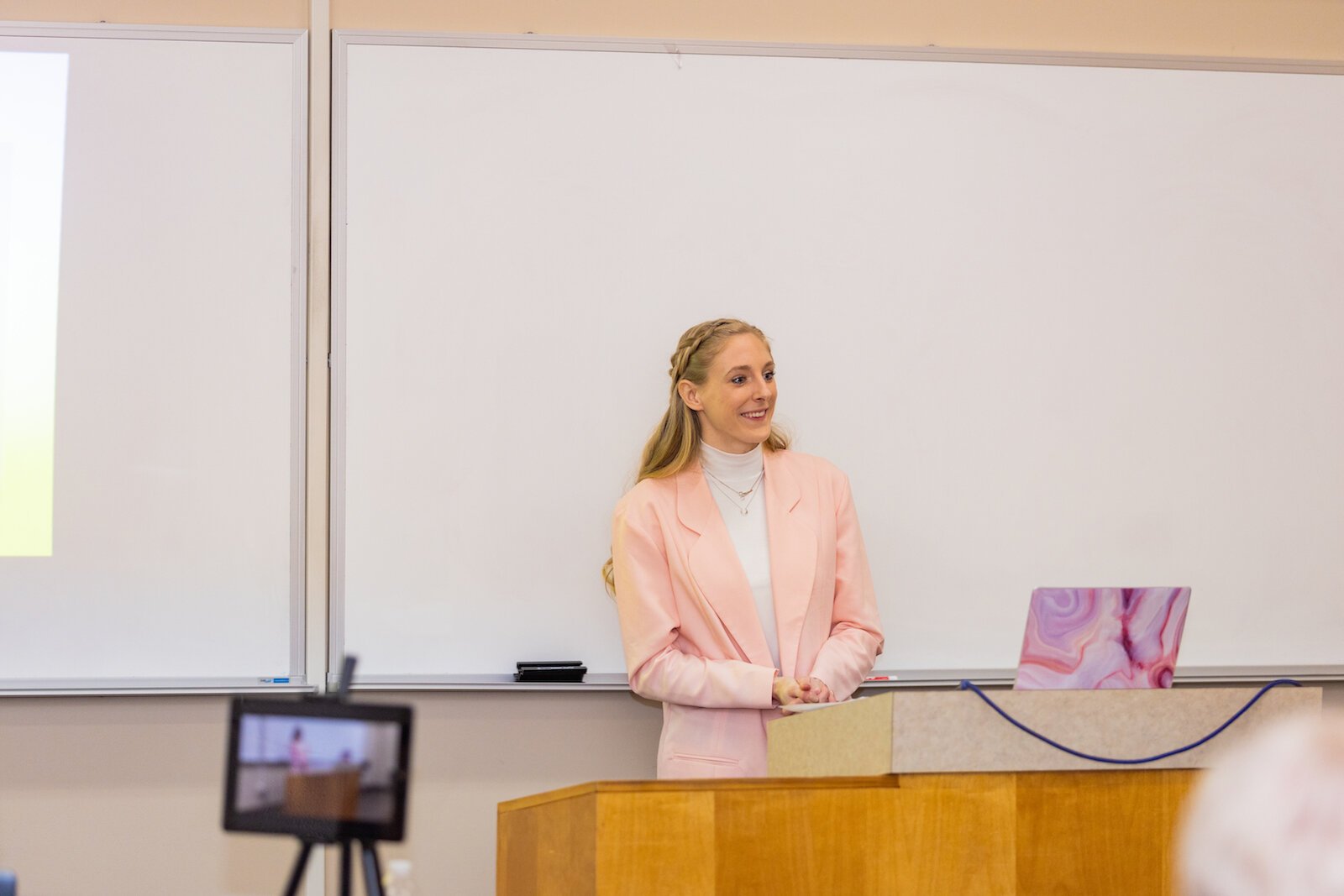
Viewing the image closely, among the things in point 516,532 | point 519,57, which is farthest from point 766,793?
point 519,57

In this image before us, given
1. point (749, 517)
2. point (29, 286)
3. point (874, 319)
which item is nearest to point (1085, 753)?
point (749, 517)

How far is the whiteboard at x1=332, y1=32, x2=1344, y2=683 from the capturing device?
138 inches

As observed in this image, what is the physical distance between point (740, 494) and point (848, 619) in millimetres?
360

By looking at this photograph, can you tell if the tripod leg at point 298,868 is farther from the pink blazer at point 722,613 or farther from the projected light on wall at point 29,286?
the projected light on wall at point 29,286

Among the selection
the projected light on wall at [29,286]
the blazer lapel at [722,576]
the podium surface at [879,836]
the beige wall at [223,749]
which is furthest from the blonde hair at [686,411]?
the projected light on wall at [29,286]

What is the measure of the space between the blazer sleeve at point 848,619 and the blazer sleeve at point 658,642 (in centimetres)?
15

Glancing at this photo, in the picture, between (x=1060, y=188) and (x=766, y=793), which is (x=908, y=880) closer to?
(x=766, y=793)

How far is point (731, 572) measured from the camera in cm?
300

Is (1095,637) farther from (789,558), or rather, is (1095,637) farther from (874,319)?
(874,319)

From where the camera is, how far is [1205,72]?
3848 millimetres

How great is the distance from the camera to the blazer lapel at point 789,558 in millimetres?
2959

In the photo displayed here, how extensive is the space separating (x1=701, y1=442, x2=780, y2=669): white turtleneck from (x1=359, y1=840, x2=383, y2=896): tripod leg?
1.93 metres

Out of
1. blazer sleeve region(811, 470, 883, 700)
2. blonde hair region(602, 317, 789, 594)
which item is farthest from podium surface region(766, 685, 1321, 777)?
blonde hair region(602, 317, 789, 594)

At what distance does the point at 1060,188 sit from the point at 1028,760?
2.14 m
